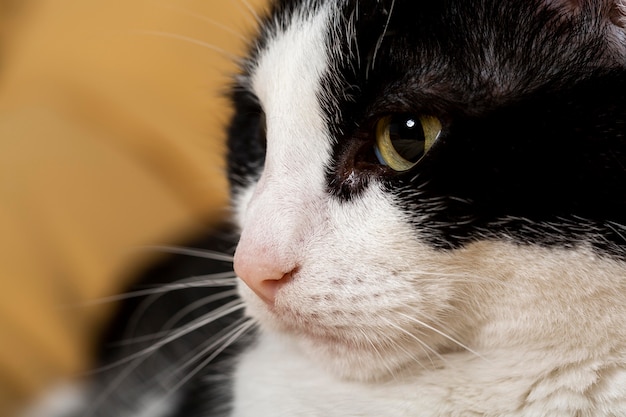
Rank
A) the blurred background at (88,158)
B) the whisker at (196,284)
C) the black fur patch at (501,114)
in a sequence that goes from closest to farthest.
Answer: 1. the black fur patch at (501,114)
2. the whisker at (196,284)
3. the blurred background at (88,158)

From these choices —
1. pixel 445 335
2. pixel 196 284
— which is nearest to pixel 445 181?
pixel 445 335

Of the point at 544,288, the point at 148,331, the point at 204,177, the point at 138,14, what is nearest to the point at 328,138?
the point at 544,288

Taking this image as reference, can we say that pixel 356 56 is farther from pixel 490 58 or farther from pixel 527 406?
pixel 527 406

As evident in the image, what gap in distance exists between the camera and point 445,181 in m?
0.55

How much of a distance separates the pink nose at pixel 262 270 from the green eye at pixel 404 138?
4.5 inches

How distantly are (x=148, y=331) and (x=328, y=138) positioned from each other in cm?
63

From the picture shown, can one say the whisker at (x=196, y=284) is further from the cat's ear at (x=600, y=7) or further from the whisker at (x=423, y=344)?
the cat's ear at (x=600, y=7)

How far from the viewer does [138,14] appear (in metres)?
1.42

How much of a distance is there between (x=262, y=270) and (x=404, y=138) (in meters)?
0.15

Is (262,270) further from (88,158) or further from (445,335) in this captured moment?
(88,158)

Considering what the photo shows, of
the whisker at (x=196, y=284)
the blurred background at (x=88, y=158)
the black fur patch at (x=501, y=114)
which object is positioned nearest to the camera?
the black fur patch at (x=501, y=114)

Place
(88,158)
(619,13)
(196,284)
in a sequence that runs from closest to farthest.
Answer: (619,13) → (196,284) → (88,158)

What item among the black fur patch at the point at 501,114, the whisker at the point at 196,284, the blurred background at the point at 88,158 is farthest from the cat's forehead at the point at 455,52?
the blurred background at the point at 88,158

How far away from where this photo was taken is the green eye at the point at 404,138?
554mm
